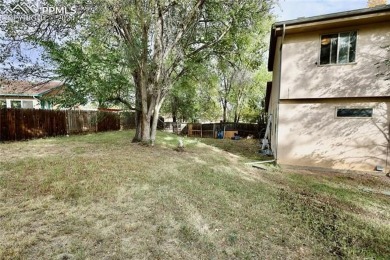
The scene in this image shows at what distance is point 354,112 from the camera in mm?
8320

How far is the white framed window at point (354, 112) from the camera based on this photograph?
8.16 meters

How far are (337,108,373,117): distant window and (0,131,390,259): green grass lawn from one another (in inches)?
108

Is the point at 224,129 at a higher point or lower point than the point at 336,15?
lower

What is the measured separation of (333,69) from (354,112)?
1779 mm

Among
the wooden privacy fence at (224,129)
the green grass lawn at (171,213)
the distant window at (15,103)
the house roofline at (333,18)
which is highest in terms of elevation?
the house roofline at (333,18)

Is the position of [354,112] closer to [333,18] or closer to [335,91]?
[335,91]

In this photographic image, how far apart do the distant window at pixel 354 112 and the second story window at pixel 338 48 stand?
1775 mm

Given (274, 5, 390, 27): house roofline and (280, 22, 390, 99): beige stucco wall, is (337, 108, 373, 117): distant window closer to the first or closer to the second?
(280, 22, 390, 99): beige stucco wall

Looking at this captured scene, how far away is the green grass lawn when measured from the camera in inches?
127

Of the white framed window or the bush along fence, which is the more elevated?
the white framed window

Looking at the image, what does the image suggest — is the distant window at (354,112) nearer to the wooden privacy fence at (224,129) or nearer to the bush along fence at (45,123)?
the wooden privacy fence at (224,129)

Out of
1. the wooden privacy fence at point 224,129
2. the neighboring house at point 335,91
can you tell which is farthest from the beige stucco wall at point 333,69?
the wooden privacy fence at point 224,129

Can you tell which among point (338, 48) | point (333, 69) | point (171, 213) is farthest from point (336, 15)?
point (171, 213)

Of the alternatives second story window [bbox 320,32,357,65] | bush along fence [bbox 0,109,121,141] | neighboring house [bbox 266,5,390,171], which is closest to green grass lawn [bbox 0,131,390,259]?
neighboring house [bbox 266,5,390,171]
